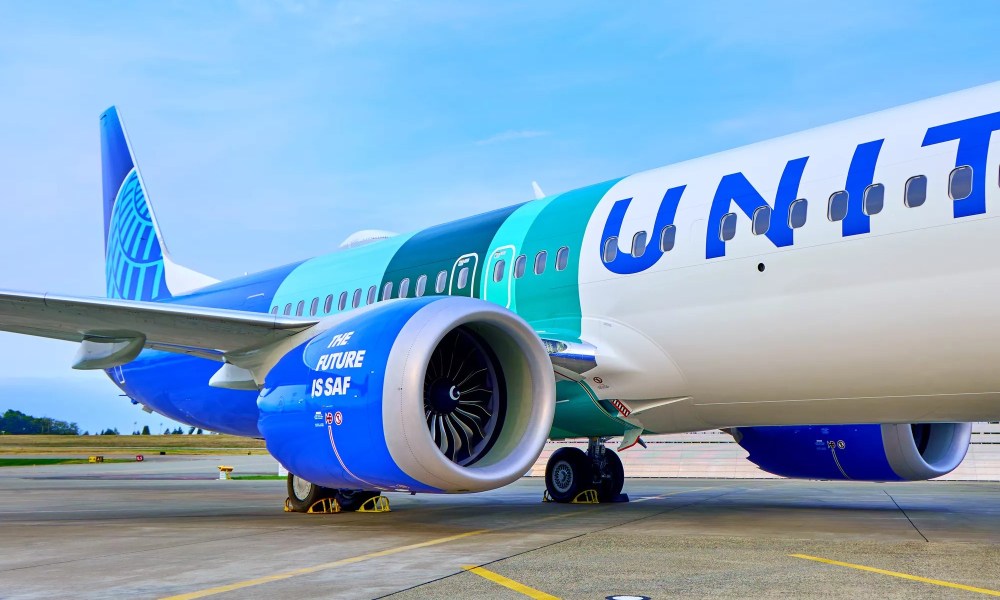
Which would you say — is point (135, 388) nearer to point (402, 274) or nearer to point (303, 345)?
point (402, 274)

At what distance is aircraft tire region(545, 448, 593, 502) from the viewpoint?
12969 millimetres

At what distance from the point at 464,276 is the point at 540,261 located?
4.06 ft

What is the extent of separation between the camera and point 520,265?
11172mm

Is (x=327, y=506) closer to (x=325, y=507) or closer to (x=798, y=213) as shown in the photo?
(x=325, y=507)

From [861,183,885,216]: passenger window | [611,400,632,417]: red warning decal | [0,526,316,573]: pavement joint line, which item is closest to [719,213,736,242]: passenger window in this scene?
[861,183,885,216]: passenger window

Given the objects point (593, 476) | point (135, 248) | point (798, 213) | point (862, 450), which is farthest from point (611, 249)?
point (135, 248)

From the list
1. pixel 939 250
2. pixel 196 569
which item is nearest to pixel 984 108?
pixel 939 250

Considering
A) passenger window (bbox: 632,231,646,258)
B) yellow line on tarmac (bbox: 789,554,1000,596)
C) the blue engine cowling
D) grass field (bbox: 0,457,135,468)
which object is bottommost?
yellow line on tarmac (bbox: 789,554,1000,596)

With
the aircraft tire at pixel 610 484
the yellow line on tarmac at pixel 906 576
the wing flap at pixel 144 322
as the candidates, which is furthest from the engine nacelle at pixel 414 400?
the aircraft tire at pixel 610 484

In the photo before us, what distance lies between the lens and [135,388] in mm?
16016

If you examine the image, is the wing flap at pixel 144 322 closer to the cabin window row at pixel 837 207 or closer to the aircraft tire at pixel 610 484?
the cabin window row at pixel 837 207

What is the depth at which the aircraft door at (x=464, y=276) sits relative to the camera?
1168 cm

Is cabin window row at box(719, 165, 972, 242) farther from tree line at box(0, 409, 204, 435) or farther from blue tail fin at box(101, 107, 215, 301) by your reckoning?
tree line at box(0, 409, 204, 435)

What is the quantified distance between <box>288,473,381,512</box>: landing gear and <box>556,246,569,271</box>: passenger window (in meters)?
3.47
